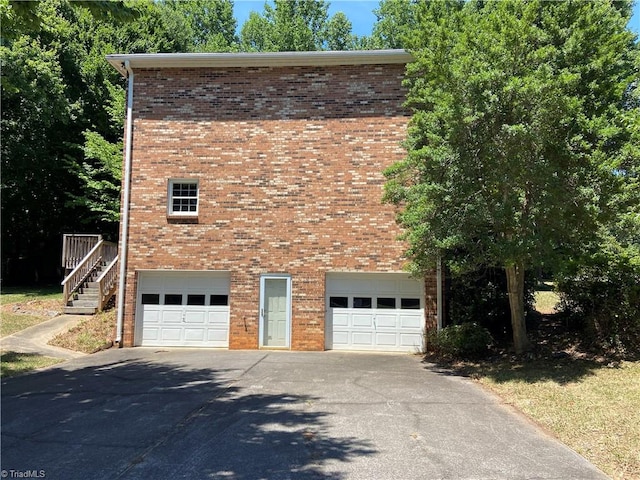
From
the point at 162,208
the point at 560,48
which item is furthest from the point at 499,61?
the point at 162,208

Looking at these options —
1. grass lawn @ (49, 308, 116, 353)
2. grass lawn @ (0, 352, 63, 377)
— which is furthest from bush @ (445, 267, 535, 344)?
grass lawn @ (0, 352, 63, 377)

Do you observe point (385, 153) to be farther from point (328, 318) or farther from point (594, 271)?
point (594, 271)

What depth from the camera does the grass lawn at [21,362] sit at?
11.0 metres

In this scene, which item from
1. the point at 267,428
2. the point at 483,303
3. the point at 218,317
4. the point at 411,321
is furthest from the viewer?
the point at 218,317

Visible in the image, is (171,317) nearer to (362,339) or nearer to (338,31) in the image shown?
(362,339)

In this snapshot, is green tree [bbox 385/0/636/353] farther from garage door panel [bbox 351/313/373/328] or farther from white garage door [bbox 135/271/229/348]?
white garage door [bbox 135/271/229/348]

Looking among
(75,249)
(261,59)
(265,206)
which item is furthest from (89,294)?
(261,59)

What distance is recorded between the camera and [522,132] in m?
8.98

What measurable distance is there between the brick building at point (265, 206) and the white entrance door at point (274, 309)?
3 cm

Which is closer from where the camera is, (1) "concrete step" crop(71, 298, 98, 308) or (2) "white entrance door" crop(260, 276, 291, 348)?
(2) "white entrance door" crop(260, 276, 291, 348)

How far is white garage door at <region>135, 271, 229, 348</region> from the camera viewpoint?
48.3ft

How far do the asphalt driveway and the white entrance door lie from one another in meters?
3.30

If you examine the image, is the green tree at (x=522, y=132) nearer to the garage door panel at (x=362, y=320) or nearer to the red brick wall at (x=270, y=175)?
the red brick wall at (x=270, y=175)

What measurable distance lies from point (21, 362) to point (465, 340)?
10.8 m
